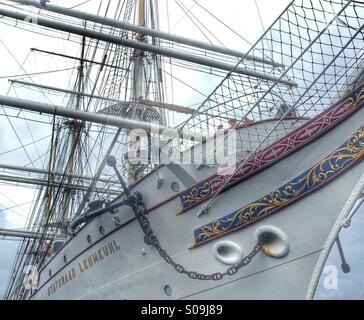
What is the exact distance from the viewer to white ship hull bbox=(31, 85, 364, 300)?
367 cm

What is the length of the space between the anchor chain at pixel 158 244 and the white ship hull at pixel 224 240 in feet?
0.23

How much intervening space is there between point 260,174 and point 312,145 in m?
0.63

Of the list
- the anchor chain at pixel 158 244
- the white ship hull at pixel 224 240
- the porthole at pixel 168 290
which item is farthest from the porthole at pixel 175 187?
the porthole at pixel 168 290

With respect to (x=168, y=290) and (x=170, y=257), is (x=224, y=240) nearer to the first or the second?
(x=170, y=257)

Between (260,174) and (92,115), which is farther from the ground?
(92,115)

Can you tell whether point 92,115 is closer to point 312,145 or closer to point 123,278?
point 123,278

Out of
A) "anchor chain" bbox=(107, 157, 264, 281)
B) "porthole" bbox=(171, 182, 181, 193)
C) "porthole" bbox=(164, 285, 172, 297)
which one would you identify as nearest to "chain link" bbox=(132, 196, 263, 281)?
"anchor chain" bbox=(107, 157, 264, 281)

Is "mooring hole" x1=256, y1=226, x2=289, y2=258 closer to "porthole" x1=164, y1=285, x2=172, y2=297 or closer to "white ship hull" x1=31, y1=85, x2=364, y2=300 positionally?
"white ship hull" x1=31, y1=85, x2=364, y2=300

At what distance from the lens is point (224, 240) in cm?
421

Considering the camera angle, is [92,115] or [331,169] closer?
[331,169]

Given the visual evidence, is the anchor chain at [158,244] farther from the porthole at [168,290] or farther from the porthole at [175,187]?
the porthole at [175,187]

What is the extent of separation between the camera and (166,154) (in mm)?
5035

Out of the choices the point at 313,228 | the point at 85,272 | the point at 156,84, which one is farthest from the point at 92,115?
the point at 313,228

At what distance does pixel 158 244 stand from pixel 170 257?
234 millimetres
